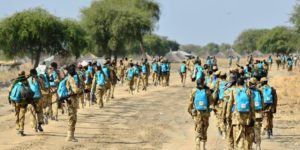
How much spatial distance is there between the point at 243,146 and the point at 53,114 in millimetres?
11348

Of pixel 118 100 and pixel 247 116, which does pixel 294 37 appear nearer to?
pixel 118 100

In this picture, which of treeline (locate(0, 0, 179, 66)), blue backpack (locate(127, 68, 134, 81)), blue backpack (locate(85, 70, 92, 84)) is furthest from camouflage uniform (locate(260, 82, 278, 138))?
treeline (locate(0, 0, 179, 66))

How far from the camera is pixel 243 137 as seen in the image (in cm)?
1302

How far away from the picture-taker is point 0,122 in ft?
73.4

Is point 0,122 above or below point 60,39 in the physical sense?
below

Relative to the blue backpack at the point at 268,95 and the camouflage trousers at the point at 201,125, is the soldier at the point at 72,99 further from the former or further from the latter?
the blue backpack at the point at 268,95

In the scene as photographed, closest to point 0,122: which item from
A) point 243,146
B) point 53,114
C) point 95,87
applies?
point 53,114

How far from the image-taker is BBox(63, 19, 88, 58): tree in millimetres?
55844

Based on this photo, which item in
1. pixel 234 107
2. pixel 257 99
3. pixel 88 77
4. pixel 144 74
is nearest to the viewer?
pixel 234 107

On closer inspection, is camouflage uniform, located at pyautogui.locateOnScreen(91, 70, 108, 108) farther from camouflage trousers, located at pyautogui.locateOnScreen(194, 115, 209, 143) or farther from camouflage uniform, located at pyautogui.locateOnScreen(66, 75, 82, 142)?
camouflage trousers, located at pyautogui.locateOnScreen(194, 115, 209, 143)

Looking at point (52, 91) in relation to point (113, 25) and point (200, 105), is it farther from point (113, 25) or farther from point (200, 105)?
point (113, 25)

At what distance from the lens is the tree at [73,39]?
55.8 m

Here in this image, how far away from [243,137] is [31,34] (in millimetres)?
41640

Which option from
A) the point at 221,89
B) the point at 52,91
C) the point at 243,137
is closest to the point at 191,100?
the point at 243,137
